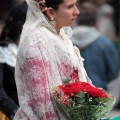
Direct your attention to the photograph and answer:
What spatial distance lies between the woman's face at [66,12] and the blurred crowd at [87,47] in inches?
43.9

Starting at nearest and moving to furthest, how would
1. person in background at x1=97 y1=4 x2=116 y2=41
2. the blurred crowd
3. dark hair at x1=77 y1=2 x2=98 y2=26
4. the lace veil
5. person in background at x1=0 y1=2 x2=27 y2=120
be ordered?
the lace veil < person in background at x1=0 y1=2 x2=27 y2=120 < the blurred crowd < dark hair at x1=77 y1=2 x2=98 y2=26 < person in background at x1=97 y1=4 x2=116 y2=41

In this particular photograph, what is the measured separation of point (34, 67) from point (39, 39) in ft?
0.74

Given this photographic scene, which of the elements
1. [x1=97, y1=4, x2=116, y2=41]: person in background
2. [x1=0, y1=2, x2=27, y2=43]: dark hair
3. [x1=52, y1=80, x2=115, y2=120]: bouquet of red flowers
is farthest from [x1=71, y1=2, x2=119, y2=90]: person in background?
[x1=97, y1=4, x2=116, y2=41]: person in background

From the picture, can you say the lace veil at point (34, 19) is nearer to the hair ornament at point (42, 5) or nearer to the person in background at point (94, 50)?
the hair ornament at point (42, 5)

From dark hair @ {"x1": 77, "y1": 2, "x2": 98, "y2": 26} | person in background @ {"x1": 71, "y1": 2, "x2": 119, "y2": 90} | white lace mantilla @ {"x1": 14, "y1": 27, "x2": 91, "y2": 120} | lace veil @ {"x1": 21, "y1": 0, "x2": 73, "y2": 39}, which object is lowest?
person in background @ {"x1": 71, "y1": 2, "x2": 119, "y2": 90}

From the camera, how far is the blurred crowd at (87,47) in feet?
23.8

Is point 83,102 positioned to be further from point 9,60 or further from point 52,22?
point 9,60

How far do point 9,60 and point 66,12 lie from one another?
1.60m

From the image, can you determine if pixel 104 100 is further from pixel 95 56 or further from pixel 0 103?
pixel 95 56

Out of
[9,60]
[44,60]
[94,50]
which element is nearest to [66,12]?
[44,60]

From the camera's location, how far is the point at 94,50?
33.1 feet

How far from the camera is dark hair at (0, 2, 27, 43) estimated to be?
7.54 meters

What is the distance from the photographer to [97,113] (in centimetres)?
546

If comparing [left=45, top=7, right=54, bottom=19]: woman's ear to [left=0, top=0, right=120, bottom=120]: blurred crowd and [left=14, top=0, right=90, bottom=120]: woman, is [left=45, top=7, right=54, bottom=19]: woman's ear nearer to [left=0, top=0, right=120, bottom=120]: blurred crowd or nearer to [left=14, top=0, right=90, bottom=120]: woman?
[left=14, top=0, right=90, bottom=120]: woman
